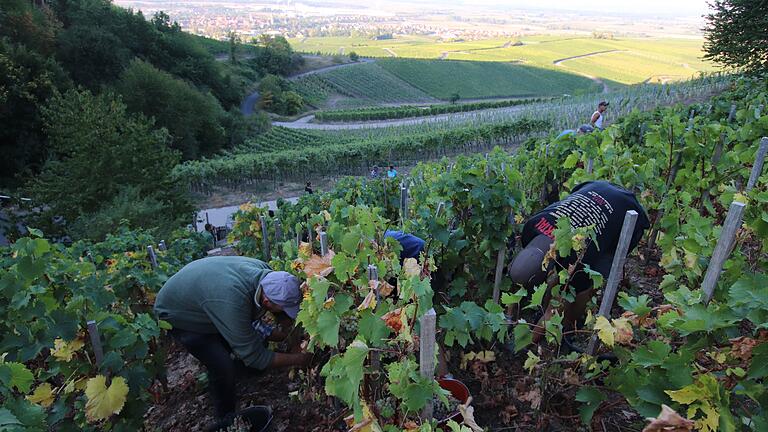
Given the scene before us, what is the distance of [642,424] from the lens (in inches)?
100

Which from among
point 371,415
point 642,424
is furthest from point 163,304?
point 642,424

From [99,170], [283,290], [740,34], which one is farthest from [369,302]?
[740,34]

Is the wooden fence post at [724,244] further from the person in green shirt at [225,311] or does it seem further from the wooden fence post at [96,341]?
the wooden fence post at [96,341]

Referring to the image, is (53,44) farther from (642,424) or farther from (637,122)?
(642,424)

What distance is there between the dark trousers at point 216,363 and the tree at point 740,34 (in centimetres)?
2352

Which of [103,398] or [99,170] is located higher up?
[103,398]

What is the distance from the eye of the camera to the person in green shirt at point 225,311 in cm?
291

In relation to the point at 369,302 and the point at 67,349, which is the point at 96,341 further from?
the point at 369,302

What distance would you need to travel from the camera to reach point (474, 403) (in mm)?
2990

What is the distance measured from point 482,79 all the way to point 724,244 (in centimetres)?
7815

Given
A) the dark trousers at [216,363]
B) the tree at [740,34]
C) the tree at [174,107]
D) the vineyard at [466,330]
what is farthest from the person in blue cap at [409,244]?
the tree at [174,107]

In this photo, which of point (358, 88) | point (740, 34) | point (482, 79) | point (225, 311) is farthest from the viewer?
point (482, 79)

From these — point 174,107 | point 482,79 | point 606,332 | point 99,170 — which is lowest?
point 482,79

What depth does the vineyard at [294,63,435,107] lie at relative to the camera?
68375 mm
